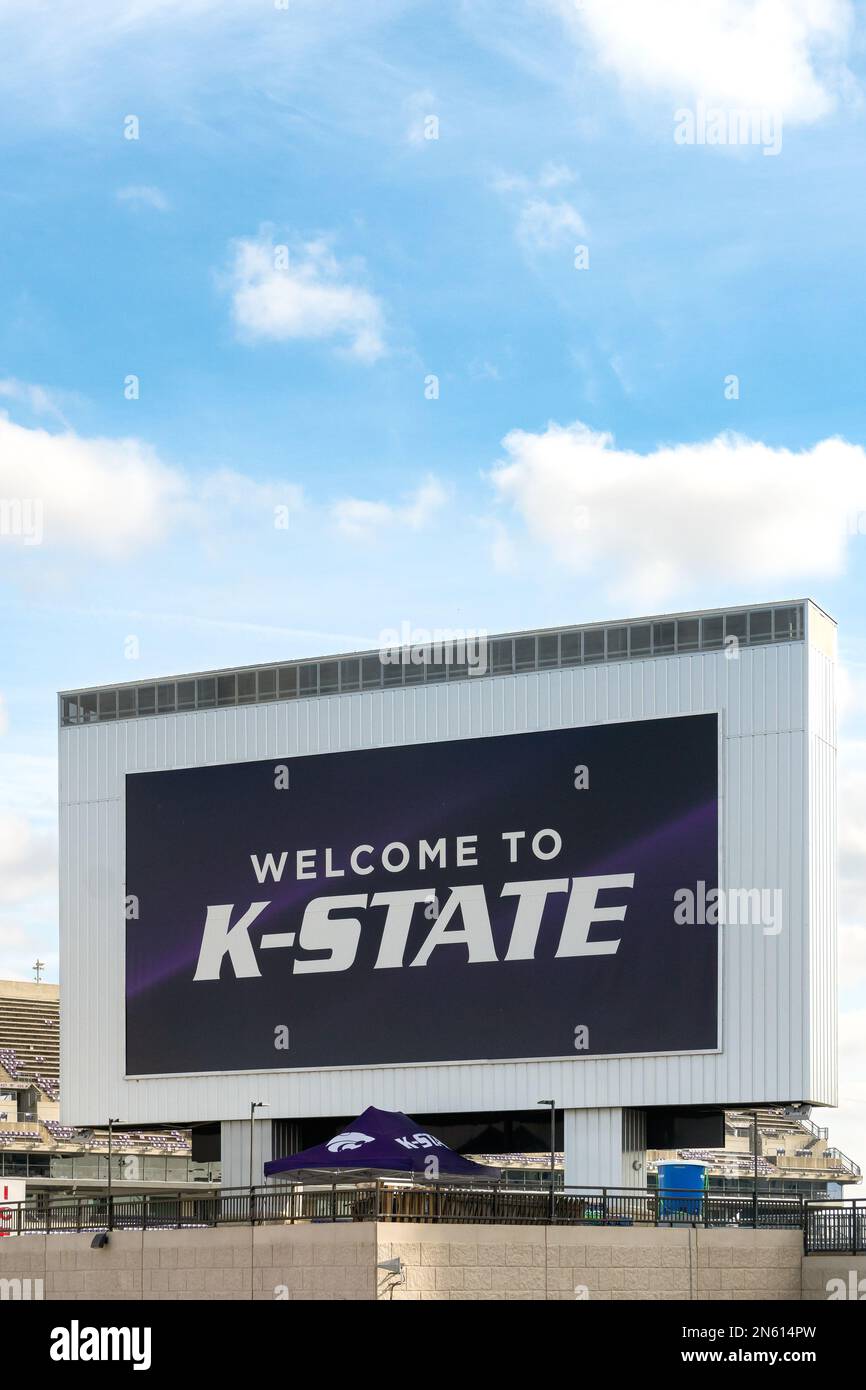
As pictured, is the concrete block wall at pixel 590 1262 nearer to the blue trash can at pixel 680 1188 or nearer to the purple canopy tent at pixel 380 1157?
the blue trash can at pixel 680 1188

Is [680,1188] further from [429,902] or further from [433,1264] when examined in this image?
[429,902]

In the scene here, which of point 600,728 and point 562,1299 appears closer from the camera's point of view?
point 562,1299

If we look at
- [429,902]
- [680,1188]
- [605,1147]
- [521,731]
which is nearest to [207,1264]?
[680,1188]

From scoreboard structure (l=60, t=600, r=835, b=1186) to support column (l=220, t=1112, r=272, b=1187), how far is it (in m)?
0.10

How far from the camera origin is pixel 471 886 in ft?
179

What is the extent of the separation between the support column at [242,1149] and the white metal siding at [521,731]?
55 centimetres

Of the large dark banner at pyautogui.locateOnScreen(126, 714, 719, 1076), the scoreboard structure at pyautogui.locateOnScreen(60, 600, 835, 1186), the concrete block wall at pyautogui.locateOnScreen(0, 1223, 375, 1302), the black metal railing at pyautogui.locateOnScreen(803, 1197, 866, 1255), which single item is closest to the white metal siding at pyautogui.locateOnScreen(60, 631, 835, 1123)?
the scoreboard structure at pyautogui.locateOnScreen(60, 600, 835, 1186)

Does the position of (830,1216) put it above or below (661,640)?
below

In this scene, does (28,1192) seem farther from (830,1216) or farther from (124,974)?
(830,1216)

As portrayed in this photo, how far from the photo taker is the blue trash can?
45.7 meters

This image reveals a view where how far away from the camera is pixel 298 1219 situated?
139ft

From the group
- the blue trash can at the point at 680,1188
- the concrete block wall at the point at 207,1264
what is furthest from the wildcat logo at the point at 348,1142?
the blue trash can at the point at 680,1188

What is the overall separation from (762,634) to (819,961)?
7557mm
